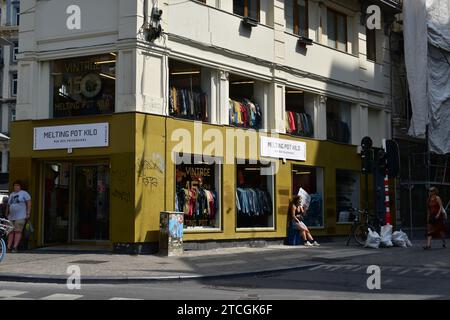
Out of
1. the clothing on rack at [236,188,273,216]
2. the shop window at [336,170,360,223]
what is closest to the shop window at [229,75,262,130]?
the clothing on rack at [236,188,273,216]

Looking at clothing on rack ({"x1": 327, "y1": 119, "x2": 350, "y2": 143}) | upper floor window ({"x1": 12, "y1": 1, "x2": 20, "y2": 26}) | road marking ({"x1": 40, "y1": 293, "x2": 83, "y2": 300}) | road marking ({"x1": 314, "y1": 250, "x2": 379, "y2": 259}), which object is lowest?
road marking ({"x1": 40, "y1": 293, "x2": 83, "y2": 300})

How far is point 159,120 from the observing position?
16.8 m

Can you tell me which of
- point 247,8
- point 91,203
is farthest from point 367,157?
point 91,203

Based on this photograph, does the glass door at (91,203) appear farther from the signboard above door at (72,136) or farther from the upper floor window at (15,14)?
the upper floor window at (15,14)

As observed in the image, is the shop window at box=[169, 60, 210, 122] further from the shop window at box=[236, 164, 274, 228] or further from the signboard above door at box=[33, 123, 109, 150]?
the shop window at box=[236, 164, 274, 228]

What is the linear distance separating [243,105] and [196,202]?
154 inches

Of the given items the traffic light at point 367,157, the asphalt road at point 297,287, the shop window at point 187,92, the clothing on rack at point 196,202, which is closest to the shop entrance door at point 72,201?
the clothing on rack at point 196,202

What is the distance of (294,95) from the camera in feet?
73.3

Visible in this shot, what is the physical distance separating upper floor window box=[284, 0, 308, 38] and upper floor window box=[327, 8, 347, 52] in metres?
1.57

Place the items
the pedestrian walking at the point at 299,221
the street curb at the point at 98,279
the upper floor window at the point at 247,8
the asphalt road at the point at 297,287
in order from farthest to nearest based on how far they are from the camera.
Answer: the pedestrian walking at the point at 299,221, the upper floor window at the point at 247,8, the street curb at the point at 98,279, the asphalt road at the point at 297,287

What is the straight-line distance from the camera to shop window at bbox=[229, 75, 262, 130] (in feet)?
64.5

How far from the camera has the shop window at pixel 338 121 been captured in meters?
23.6

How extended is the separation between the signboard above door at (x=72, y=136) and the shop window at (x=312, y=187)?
7.46 metres

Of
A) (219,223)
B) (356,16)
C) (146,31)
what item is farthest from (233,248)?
(356,16)
